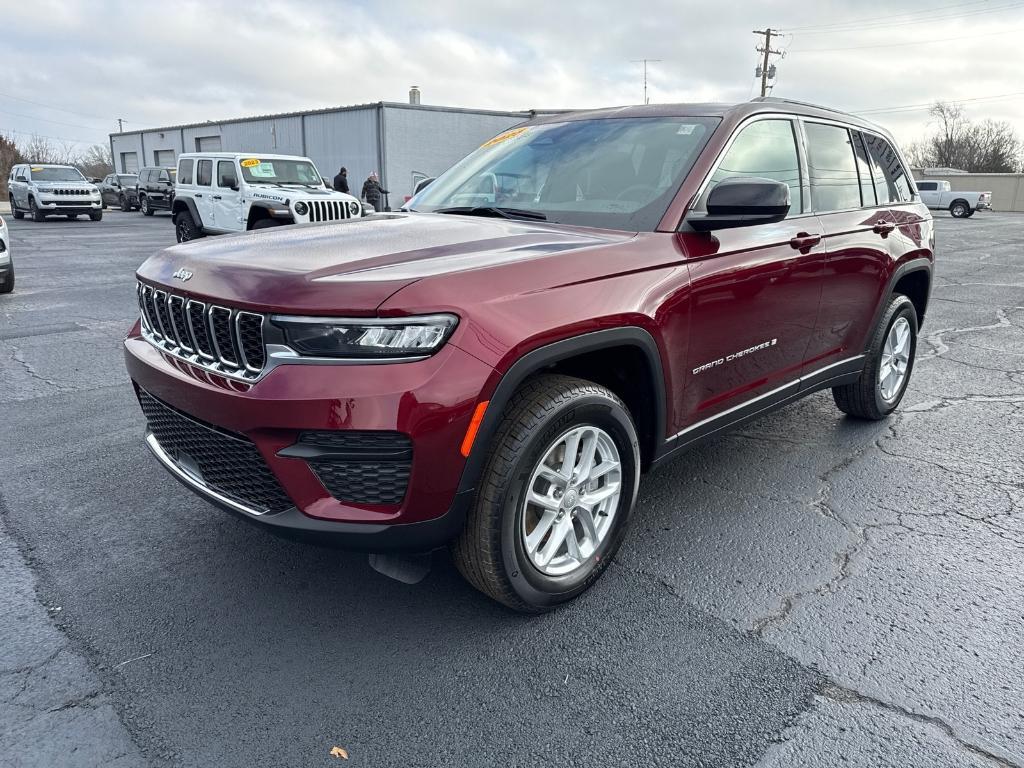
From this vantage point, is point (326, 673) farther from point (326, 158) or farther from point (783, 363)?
point (326, 158)

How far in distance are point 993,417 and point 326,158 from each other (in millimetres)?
30596

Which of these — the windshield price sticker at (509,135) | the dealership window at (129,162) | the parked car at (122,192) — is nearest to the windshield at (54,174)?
the parked car at (122,192)

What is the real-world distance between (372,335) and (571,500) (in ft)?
3.18

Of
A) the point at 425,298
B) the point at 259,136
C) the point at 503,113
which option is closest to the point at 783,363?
the point at 425,298

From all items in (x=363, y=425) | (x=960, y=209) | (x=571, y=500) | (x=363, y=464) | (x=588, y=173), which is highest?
(x=960, y=209)

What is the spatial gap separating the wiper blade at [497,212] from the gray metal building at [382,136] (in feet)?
78.0

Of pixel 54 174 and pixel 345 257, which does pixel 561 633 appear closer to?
pixel 345 257

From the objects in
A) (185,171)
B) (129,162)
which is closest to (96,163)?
(129,162)

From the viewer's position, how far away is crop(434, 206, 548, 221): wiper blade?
10.9 ft

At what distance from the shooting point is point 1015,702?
7.50 feet

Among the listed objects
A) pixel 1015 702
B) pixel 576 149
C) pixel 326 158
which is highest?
pixel 326 158

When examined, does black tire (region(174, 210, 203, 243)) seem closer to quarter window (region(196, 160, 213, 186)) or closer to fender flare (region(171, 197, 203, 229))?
fender flare (region(171, 197, 203, 229))

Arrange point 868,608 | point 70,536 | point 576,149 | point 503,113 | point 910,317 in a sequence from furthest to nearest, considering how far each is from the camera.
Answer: point 503,113, point 910,317, point 576,149, point 70,536, point 868,608

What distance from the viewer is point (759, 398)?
3.55 metres
